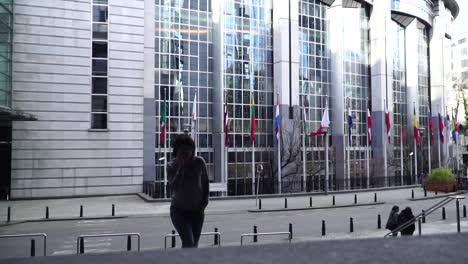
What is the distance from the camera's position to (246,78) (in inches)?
1757

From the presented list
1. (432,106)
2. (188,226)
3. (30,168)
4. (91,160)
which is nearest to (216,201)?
(91,160)

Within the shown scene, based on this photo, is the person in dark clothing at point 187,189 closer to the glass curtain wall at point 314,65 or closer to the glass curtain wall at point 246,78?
the glass curtain wall at point 246,78

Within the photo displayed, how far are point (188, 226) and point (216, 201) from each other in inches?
917

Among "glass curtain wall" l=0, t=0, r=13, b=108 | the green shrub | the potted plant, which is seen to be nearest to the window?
"glass curtain wall" l=0, t=0, r=13, b=108

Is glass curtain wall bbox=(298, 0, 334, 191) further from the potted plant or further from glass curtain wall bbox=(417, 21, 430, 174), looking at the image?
glass curtain wall bbox=(417, 21, 430, 174)

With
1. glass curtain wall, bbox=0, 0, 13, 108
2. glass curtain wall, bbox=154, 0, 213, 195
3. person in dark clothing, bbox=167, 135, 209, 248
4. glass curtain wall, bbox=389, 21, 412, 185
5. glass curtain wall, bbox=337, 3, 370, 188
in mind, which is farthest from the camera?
glass curtain wall, bbox=389, 21, 412, 185

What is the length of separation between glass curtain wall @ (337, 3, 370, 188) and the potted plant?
53.5 feet

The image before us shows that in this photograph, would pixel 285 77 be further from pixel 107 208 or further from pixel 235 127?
pixel 107 208

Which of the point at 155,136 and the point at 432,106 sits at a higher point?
the point at 432,106

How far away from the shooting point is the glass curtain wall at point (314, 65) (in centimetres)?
4803

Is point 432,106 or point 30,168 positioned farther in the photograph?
point 432,106

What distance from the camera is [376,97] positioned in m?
54.4

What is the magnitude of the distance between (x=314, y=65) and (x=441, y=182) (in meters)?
21.2

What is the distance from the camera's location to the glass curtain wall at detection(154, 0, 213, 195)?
133ft
